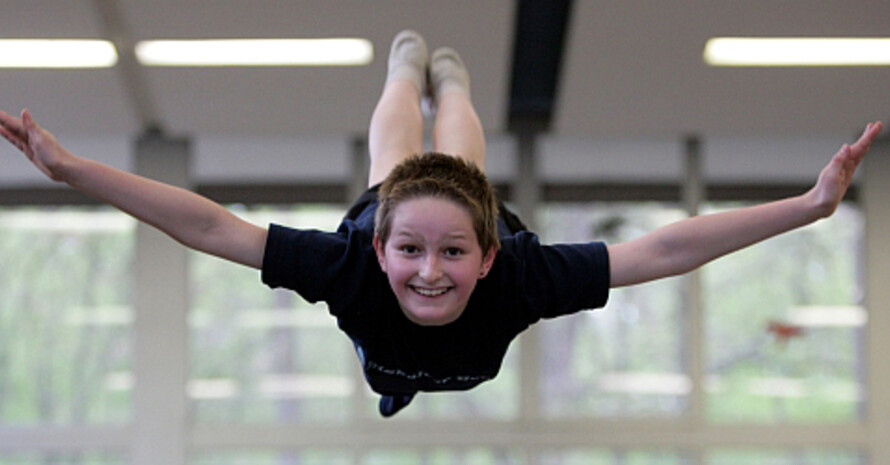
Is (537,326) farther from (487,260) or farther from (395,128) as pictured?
(487,260)

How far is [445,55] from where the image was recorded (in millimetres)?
3471

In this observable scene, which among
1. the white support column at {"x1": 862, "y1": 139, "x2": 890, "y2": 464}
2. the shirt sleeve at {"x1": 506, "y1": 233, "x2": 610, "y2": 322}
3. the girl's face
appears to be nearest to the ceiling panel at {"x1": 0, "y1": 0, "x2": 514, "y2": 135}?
the white support column at {"x1": 862, "y1": 139, "x2": 890, "y2": 464}

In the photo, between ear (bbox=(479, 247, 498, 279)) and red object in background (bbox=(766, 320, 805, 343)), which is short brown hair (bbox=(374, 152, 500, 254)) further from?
red object in background (bbox=(766, 320, 805, 343))

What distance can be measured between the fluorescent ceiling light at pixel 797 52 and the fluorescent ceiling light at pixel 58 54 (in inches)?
105

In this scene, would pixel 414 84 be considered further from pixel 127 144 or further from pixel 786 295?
pixel 786 295

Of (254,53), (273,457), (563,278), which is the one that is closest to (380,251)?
→ (563,278)

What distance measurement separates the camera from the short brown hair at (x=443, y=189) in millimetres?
2182

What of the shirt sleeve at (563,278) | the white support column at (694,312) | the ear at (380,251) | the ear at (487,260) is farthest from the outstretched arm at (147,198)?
the white support column at (694,312)

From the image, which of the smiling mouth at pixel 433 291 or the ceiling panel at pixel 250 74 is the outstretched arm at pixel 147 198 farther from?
the ceiling panel at pixel 250 74

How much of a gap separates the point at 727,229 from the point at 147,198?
1.21 metres

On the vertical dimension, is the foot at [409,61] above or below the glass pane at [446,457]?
above

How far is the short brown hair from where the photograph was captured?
85.9 inches

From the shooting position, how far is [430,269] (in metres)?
2.15

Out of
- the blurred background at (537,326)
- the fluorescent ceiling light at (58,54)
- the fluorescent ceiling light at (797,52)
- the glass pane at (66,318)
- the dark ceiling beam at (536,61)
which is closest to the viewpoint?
the fluorescent ceiling light at (58,54)
